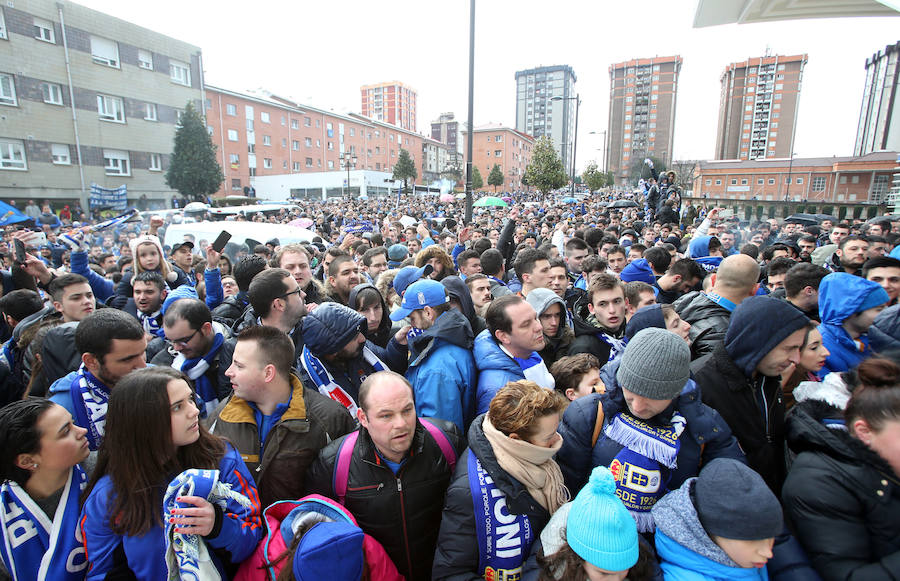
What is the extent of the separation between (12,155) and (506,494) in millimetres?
34355

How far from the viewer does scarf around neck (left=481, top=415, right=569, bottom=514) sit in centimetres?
187

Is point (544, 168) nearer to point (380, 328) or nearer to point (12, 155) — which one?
point (380, 328)

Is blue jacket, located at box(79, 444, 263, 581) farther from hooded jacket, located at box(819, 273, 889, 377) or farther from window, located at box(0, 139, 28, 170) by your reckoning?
window, located at box(0, 139, 28, 170)

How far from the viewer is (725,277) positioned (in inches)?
135

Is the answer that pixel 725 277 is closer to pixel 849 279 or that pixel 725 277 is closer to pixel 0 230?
pixel 849 279

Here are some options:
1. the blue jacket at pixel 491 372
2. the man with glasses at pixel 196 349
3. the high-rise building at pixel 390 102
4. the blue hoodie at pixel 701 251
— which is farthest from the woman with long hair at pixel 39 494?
the high-rise building at pixel 390 102

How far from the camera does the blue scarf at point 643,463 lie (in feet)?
6.43

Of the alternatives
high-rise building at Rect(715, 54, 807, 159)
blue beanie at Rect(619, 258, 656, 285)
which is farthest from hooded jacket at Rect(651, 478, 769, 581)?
high-rise building at Rect(715, 54, 807, 159)

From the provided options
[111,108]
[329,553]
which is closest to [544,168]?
[111,108]

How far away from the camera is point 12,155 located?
78.7ft

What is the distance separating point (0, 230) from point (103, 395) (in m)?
17.2

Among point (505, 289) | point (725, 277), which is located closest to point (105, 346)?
point (505, 289)

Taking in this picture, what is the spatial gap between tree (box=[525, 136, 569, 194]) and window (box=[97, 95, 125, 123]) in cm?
2906

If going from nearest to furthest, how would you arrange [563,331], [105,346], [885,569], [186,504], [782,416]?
[885,569], [186,504], [782,416], [105,346], [563,331]
